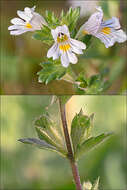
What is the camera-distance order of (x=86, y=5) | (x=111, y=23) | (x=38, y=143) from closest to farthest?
(x=38, y=143) → (x=111, y=23) → (x=86, y=5)

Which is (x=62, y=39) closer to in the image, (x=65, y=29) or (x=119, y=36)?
(x=65, y=29)

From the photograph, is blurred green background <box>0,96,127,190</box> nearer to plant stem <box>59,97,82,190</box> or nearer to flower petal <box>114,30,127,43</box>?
plant stem <box>59,97,82,190</box>

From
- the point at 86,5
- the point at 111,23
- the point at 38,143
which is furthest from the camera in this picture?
the point at 86,5

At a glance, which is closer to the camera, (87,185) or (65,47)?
(87,185)

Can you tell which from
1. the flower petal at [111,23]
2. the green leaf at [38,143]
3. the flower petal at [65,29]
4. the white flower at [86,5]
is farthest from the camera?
the white flower at [86,5]

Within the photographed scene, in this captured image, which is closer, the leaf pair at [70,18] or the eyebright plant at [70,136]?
the eyebright plant at [70,136]

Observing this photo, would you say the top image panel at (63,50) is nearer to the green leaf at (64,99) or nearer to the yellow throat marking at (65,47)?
the yellow throat marking at (65,47)

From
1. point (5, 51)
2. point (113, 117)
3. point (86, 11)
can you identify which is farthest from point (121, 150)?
point (5, 51)

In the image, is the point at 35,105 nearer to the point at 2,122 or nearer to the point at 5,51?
the point at 2,122

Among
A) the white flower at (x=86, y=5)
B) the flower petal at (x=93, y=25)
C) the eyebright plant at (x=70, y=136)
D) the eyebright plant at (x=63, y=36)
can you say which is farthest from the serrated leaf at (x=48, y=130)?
the white flower at (x=86, y=5)

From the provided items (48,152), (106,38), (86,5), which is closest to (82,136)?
(48,152)
